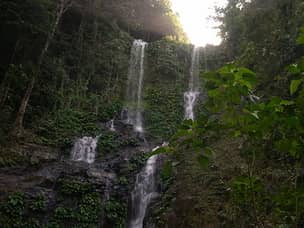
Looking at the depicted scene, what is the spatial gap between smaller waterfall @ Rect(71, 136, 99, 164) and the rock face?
38 centimetres

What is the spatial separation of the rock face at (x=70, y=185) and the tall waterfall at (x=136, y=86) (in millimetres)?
4105

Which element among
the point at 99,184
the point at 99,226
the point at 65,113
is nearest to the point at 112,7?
the point at 65,113

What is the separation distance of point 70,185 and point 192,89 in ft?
35.0

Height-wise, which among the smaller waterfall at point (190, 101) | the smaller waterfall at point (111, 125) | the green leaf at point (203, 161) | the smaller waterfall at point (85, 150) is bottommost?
the green leaf at point (203, 161)

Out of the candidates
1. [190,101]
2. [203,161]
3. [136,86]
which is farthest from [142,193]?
[203,161]

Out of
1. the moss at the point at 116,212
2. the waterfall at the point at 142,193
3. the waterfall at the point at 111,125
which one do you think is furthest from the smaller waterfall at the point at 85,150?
the moss at the point at 116,212

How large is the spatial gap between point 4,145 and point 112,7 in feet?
37.5

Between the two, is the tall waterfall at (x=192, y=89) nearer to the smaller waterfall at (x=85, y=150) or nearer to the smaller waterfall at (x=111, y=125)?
the smaller waterfall at (x=111, y=125)

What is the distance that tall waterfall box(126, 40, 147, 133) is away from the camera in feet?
54.2

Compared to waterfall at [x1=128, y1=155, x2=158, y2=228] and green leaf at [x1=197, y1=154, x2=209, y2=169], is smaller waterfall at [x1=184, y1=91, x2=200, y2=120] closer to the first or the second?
waterfall at [x1=128, y1=155, x2=158, y2=228]

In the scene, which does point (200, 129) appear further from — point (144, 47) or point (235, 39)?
point (144, 47)

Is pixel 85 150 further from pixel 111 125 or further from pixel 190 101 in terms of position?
pixel 190 101

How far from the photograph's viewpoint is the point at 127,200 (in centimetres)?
1070

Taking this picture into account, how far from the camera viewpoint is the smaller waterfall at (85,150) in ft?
41.7
